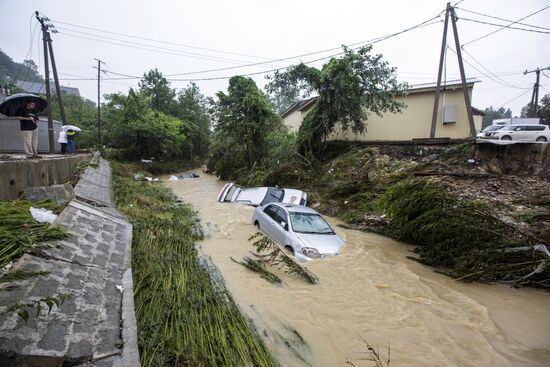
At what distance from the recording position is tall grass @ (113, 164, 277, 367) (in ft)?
10.4

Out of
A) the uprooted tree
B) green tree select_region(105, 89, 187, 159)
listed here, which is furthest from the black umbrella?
green tree select_region(105, 89, 187, 159)

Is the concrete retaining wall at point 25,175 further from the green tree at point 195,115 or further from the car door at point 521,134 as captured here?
the green tree at point 195,115

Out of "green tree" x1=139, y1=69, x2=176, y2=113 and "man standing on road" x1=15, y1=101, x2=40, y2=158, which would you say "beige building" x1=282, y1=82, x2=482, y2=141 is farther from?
"green tree" x1=139, y1=69, x2=176, y2=113

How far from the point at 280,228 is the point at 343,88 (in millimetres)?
10598

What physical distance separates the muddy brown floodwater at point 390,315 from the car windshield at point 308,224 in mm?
1092

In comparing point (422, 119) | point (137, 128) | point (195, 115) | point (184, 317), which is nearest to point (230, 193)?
point (184, 317)

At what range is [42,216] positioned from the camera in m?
4.37

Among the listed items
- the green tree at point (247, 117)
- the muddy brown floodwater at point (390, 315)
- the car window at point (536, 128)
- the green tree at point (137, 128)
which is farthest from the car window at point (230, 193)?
the car window at point (536, 128)

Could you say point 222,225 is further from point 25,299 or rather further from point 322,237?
point 25,299

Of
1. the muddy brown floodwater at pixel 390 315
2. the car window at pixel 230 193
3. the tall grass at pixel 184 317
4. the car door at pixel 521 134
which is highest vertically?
the car door at pixel 521 134

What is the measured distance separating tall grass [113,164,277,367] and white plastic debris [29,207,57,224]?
1.37 metres

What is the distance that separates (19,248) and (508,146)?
51.7ft

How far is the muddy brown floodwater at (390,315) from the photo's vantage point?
4.28m

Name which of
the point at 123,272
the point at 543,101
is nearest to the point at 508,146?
the point at 123,272
